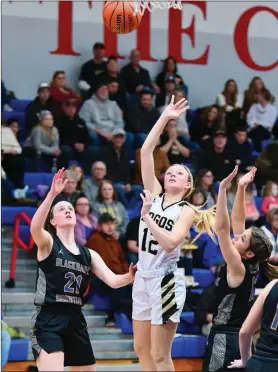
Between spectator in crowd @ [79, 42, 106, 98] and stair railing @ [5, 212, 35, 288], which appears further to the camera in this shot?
spectator in crowd @ [79, 42, 106, 98]

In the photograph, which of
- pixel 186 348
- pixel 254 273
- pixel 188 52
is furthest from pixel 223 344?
pixel 188 52

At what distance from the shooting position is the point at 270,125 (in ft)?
52.6

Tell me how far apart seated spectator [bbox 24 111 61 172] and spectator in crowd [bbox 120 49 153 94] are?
7.43 feet

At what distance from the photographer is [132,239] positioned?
462 inches

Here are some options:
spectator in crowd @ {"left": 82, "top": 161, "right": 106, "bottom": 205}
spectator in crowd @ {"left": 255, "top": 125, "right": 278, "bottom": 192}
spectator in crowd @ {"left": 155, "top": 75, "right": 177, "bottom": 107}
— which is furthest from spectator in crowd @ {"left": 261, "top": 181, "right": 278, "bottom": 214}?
spectator in crowd @ {"left": 155, "top": 75, "right": 177, "bottom": 107}

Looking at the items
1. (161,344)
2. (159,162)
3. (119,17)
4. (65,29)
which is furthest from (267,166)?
(161,344)

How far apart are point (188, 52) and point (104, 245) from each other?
6.43 m

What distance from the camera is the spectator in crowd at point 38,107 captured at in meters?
13.8

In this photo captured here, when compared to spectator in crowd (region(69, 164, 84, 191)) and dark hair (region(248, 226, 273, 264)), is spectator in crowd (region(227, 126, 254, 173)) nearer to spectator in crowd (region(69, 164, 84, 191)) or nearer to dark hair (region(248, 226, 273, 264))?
spectator in crowd (region(69, 164, 84, 191))

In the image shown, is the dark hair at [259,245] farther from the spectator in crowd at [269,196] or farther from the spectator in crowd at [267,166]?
the spectator in crowd at [267,166]

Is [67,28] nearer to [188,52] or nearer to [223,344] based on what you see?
[188,52]

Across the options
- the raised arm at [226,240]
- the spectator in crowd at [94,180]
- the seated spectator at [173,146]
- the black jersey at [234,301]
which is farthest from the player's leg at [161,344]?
the seated spectator at [173,146]

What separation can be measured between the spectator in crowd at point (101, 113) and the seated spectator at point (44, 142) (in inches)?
36.8

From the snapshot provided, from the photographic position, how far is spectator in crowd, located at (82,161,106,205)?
12461 mm
